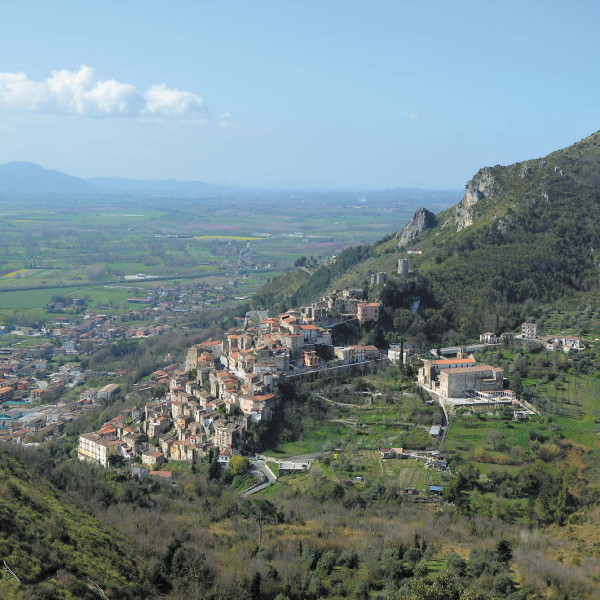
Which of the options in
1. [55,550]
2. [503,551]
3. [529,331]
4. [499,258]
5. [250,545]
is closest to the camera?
[55,550]

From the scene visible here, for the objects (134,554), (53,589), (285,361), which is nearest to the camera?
(53,589)

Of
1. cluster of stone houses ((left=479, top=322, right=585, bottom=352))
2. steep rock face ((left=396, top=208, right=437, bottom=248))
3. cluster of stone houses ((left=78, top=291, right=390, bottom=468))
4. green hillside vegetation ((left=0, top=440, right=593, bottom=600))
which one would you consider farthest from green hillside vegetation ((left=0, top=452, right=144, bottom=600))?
steep rock face ((left=396, top=208, right=437, bottom=248))

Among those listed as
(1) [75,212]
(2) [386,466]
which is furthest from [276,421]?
(1) [75,212]

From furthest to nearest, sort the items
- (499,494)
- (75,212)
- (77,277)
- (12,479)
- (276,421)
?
1. (75,212)
2. (77,277)
3. (276,421)
4. (499,494)
5. (12,479)

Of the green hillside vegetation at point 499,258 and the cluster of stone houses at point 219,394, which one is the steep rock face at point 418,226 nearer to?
the green hillside vegetation at point 499,258

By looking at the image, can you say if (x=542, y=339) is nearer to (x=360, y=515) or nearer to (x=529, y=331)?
(x=529, y=331)

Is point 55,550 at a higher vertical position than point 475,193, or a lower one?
lower

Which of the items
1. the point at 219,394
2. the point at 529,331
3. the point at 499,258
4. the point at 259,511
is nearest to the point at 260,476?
the point at 259,511

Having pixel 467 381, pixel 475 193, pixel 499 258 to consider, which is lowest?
pixel 467 381

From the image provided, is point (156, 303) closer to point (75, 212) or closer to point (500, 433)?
point (500, 433)
